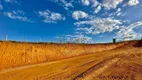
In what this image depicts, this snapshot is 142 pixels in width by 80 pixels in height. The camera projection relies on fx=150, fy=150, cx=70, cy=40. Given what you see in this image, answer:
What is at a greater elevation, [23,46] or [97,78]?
[23,46]

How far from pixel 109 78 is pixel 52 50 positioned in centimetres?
2384

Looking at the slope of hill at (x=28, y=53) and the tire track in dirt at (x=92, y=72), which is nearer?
the tire track in dirt at (x=92, y=72)

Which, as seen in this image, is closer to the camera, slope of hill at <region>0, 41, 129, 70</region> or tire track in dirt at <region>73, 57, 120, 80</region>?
tire track in dirt at <region>73, 57, 120, 80</region>

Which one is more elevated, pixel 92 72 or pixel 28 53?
pixel 28 53

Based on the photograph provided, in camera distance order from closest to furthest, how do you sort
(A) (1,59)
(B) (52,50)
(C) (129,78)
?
(C) (129,78), (A) (1,59), (B) (52,50)

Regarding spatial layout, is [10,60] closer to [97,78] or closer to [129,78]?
[97,78]

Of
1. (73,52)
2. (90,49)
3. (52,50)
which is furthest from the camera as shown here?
(90,49)

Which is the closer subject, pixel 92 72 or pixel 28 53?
pixel 92 72

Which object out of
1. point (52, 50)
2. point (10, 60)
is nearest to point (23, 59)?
point (10, 60)

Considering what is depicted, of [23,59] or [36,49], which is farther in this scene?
[36,49]

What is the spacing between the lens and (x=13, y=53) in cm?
2555

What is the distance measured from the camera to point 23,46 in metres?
28.9

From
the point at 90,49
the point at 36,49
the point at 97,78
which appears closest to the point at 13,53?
the point at 36,49

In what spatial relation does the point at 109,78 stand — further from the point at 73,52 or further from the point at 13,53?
the point at 73,52
